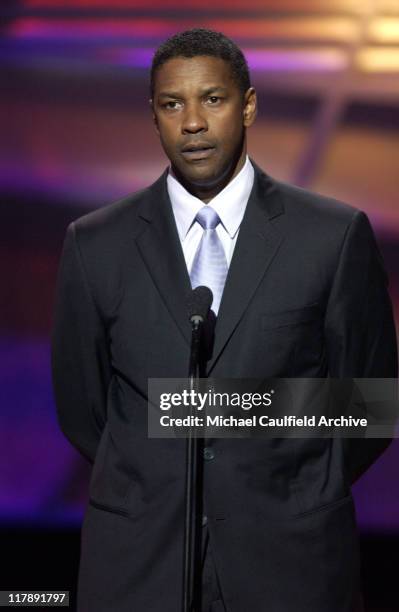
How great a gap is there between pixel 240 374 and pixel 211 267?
0.21 metres

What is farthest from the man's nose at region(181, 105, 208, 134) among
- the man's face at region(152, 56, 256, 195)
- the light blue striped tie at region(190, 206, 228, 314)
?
the light blue striped tie at region(190, 206, 228, 314)

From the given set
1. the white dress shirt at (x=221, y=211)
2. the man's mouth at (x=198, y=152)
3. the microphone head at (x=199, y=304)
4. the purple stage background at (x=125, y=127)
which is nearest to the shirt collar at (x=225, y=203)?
the white dress shirt at (x=221, y=211)

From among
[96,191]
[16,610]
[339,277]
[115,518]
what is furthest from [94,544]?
[96,191]

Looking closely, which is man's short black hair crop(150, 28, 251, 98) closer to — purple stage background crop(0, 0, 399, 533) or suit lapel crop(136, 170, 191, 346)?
suit lapel crop(136, 170, 191, 346)

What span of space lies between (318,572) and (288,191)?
72cm

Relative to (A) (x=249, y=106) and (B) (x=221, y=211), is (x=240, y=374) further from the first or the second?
(A) (x=249, y=106)

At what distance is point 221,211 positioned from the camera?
6.97 ft

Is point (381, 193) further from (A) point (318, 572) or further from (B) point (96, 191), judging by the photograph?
(A) point (318, 572)

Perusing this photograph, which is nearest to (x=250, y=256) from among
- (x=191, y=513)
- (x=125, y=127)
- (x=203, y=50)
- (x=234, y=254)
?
(x=234, y=254)

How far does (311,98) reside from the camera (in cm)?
374

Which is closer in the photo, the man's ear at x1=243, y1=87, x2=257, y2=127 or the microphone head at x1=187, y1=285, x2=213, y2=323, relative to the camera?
the microphone head at x1=187, y1=285, x2=213, y2=323

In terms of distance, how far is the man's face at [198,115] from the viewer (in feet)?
6.64

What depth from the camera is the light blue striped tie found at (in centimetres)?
207

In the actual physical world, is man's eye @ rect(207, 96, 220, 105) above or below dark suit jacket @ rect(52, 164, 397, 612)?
above
